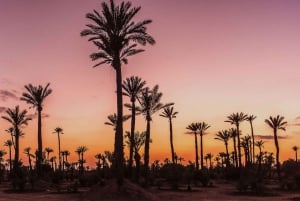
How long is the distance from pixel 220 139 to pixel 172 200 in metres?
55.7

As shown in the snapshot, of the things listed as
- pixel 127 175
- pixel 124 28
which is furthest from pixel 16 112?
pixel 124 28

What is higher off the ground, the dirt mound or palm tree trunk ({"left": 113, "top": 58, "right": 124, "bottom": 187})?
palm tree trunk ({"left": 113, "top": 58, "right": 124, "bottom": 187})

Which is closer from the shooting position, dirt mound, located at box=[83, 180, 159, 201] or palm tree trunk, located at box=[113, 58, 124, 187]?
dirt mound, located at box=[83, 180, 159, 201]

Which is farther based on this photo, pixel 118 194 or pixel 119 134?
pixel 119 134

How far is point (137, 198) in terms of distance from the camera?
2838cm

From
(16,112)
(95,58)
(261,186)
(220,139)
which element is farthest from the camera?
(220,139)

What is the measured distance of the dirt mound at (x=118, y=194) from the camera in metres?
28.3

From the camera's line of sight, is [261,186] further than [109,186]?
Yes

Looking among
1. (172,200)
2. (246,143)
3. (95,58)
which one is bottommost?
(172,200)

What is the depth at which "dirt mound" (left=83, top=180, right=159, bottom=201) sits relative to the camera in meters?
28.3

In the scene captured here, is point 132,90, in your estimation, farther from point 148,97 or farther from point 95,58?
point 95,58

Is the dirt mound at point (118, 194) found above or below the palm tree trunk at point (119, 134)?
below

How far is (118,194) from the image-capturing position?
2870cm

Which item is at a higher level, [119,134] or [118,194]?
[119,134]
